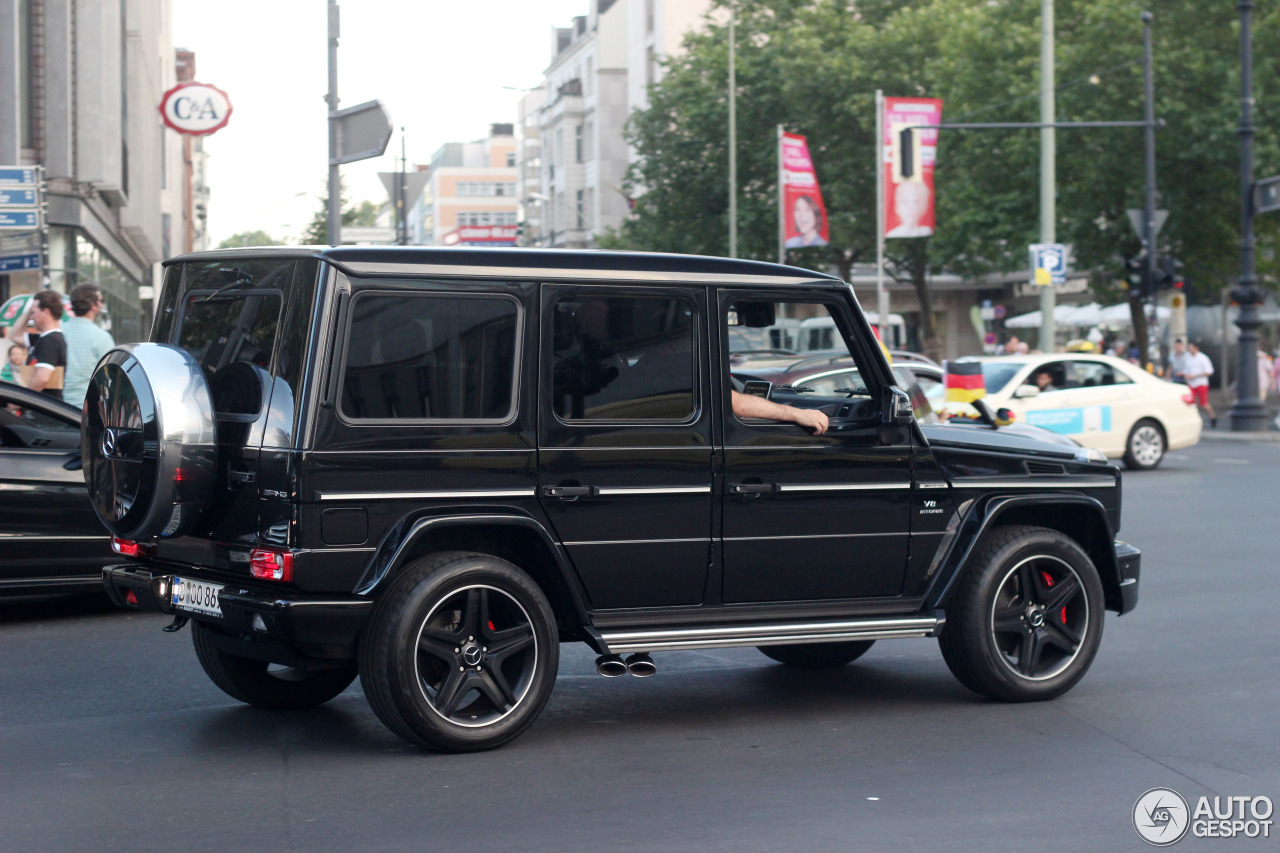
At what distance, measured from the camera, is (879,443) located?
6.30m

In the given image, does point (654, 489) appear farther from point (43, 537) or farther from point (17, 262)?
point (17, 262)

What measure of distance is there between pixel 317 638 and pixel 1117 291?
37112 mm

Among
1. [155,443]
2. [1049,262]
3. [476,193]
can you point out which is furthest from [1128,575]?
[476,193]

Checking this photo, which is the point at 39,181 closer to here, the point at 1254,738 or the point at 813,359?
the point at 813,359

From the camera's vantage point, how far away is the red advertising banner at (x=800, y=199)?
129 feet

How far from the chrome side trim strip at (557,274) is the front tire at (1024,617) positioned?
1426 mm

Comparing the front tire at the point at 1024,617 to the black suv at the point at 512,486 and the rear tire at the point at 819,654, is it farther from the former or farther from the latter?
the rear tire at the point at 819,654

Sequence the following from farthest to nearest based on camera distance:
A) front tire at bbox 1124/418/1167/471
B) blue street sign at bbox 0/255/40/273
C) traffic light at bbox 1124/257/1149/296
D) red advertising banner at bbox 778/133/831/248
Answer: red advertising banner at bbox 778/133/831/248, traffic light at bbox 1124/257/1149/296, front tire at bbox 1124/418/1167/471, blue street sign at bbox 0/255/40/273

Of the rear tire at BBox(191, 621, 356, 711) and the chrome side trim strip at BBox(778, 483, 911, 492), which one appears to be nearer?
the chrome side trim strip at BBox(778, 483, 911, 492)

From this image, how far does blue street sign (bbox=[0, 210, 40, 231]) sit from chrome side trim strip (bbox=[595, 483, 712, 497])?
1070 cm

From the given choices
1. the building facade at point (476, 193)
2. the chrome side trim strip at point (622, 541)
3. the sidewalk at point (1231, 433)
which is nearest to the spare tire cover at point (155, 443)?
the chrome side trim strip at point (622, 541)

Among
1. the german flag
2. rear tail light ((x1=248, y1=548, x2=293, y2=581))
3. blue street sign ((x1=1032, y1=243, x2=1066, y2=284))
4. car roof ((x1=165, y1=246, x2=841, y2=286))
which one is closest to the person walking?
car roof ((x1=165, y1=246, x2=841, y2=286))

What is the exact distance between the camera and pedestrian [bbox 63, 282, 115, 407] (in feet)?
39.3

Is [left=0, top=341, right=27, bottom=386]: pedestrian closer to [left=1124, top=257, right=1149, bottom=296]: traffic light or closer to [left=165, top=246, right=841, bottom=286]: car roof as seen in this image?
[left=165, top=246, right=841, bottom=286]: car roof
